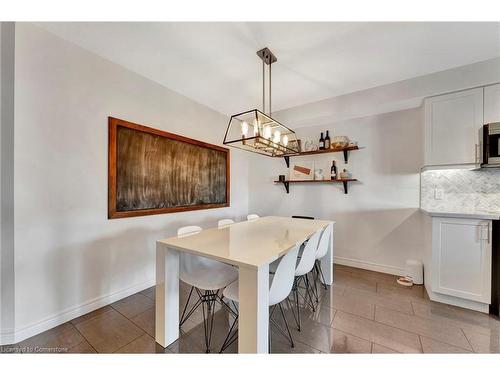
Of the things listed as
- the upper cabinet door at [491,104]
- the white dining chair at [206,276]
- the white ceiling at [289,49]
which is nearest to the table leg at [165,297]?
the white dining chair at [206,276]

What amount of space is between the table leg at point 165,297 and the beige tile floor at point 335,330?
84 millimetres

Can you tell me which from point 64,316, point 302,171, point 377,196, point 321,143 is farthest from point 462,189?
point 64,316

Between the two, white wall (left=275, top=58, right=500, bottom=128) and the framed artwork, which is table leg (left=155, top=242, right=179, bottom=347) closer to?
the framed artwork

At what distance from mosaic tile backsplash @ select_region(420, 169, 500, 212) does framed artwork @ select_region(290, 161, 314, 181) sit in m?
1.50

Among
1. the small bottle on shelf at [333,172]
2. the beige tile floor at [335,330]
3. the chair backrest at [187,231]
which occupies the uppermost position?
the small bottle on shelf at [333,172]

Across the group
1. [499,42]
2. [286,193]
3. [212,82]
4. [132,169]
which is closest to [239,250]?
[132,169]

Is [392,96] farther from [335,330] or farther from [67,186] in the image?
[67,186]

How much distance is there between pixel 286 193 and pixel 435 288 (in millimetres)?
2318

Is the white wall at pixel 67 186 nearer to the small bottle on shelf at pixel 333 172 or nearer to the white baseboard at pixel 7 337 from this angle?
the white baseboard at pixel 7 337

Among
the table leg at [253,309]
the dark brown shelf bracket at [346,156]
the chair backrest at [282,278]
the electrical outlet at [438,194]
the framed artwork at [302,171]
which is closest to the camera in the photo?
the table leg at [253,309]

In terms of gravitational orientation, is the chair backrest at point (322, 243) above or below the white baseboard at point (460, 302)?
above

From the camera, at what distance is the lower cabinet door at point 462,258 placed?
196cm
